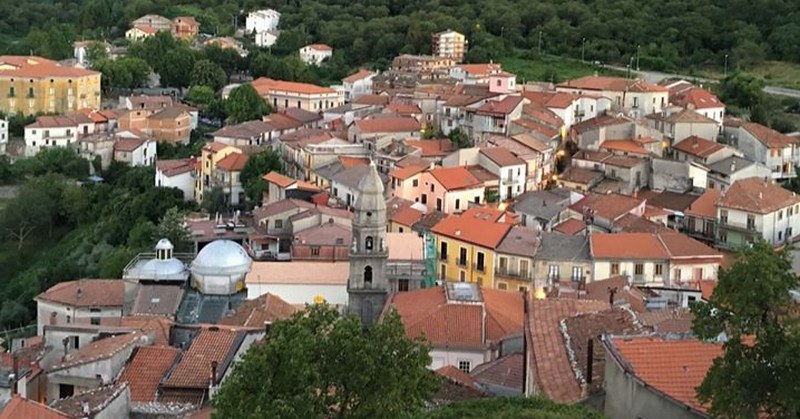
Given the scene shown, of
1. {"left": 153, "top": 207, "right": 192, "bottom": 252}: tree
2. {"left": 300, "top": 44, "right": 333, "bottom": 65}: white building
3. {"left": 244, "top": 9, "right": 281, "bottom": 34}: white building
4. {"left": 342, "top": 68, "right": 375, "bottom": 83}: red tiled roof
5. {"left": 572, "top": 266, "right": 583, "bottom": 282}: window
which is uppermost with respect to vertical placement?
{"left": 244, "top": 9, "right": 281, "bottom": 34}: white building

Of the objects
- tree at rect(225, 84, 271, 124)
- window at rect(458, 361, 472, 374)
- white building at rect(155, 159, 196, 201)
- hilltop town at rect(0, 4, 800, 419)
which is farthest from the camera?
tree at rect(225, 84, 271, 124)

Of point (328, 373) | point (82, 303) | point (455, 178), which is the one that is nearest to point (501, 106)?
point (455, 178)

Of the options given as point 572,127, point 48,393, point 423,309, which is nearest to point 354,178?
point 572,127

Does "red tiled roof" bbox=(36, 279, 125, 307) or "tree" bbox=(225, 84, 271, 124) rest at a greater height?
"tree" bbox=(225, 84, 271, 124)

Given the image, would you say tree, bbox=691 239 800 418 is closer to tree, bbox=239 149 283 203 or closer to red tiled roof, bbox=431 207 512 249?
red tiled roof, bbox=431 207 512 249

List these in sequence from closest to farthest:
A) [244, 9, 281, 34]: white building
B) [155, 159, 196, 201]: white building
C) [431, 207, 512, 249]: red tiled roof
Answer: [431, 207, 512, 249]: red tiled roof
[155, 159, 196, 201]: white building
[244, 9, 281, 34]: white building

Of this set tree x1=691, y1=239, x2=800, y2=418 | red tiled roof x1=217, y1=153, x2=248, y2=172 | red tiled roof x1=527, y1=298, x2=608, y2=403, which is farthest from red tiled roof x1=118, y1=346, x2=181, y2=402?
red tiled roof x1=217, y1=153, x2=248, y2=172

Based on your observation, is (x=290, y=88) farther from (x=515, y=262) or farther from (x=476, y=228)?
(x=515, y=262)
